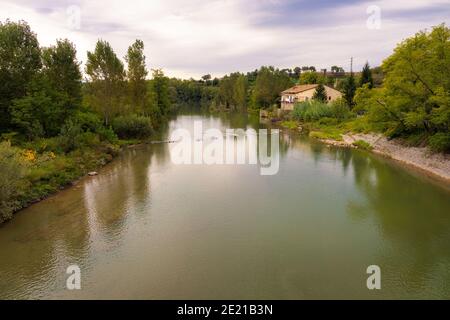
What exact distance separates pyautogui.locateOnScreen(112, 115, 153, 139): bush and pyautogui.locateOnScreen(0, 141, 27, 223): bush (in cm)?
2126

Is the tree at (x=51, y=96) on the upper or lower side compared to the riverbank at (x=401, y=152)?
upper

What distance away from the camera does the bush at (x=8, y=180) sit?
14945 mm

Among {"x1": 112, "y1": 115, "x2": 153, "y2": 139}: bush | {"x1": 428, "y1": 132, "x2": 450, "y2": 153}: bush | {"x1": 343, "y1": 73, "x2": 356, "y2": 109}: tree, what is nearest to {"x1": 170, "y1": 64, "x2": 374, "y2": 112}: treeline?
{"x1": 343, "y1": 73, "x2": 356, "y2": 109}: tree

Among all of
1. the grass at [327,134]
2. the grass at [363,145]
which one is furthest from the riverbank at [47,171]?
the grass at [327,134]

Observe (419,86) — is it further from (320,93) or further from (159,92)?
(159,92)

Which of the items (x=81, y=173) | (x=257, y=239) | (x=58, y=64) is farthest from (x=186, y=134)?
(x=257, y=239)

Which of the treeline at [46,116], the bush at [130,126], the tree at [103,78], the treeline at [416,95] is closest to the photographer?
the treeline at [46,116]

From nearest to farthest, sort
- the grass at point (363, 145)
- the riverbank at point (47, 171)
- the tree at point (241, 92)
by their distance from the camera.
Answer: the riverbank at point (47, 171) → the grass at point (363, 145) → the tree at point (241, 92)

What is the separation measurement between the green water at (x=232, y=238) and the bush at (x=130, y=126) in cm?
1526

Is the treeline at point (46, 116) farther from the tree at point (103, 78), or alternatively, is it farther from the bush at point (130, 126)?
the bush at point (130, 126)

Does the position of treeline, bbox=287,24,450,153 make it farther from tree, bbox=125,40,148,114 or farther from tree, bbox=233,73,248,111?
tree, bbox=233,73,248,111

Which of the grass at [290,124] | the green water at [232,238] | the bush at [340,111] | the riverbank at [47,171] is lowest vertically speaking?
the green water at [232,238]

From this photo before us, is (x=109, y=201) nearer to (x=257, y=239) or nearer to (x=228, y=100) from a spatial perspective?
(x=257, y=239)

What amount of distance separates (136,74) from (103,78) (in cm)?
730
